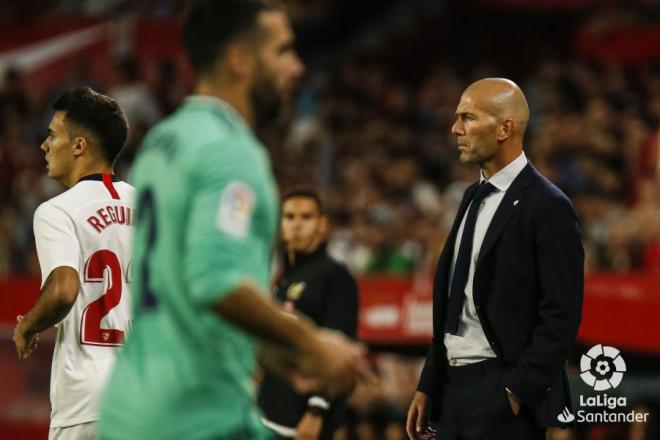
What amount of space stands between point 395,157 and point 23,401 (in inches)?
215

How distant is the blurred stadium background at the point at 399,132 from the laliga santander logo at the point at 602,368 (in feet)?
0.28

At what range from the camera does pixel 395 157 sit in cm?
1409

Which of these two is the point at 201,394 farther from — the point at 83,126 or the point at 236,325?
the point at 83,126

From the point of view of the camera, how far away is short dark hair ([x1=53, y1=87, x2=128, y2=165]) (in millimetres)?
5164

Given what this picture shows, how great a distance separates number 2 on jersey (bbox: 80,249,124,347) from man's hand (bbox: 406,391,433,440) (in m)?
1.26

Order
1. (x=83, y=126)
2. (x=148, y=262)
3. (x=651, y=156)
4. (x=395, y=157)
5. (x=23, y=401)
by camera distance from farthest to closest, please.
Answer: (x=395, y=157)
(x=651, y=156)
(x=23, y=401)
(x=83, y=126)
(x=148, y=262)

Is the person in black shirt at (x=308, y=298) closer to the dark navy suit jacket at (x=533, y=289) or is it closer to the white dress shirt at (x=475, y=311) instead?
the white dress shirt at (x=475, y=311)

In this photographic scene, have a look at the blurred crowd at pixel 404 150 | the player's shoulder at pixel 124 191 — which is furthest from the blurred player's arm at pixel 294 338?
the blurred crowd at pixel 404 150

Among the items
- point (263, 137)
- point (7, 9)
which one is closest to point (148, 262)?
point (263, 137)

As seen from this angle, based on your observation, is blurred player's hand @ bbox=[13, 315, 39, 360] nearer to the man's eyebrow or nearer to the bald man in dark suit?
the bald man in dark suit

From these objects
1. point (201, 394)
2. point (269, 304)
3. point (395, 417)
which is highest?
point (269, 304)

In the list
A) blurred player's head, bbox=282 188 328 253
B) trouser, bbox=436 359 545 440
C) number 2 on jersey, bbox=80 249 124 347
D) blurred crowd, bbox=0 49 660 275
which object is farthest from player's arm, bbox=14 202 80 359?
blurred crowd, bbox=0 49 660 275

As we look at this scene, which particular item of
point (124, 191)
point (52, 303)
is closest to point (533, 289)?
point (124, 191)

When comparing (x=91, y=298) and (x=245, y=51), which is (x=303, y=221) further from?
(x=245, y=51)
